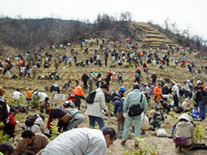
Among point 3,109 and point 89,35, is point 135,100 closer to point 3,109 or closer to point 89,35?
point 3,109

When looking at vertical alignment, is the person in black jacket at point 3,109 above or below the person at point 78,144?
below

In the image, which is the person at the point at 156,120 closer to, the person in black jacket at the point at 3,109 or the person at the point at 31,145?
the person at the point at 31,145

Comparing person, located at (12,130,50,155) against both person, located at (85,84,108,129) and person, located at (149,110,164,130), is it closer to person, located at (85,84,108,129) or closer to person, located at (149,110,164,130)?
person, located at (85,84,108,129)

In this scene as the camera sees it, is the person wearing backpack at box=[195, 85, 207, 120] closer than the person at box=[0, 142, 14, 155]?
No

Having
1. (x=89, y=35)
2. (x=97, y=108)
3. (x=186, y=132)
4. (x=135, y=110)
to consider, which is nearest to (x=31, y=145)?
(x=97, y=108)

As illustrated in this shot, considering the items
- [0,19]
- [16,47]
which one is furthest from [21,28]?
[16,47]

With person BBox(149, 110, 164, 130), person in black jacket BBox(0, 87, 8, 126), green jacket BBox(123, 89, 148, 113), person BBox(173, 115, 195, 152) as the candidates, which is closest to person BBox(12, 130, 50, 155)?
person in black jacket BBox(0, 87, 8, 126)

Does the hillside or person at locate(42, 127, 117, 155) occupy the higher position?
the hillside

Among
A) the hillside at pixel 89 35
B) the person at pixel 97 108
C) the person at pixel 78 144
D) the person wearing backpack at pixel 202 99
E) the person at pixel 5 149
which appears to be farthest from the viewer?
the hillside at pixel 89 35

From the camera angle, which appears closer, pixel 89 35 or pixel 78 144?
pixel 78 144

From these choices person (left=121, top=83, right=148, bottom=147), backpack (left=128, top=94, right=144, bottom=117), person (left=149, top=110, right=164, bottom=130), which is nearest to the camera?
backpack (left=128, top=94, right=144, bottom=117)

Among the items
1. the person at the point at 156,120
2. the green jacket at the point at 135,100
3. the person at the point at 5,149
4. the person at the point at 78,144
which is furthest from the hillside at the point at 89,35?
the person at the point at 78,144

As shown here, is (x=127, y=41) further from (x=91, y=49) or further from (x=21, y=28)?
(x=21, y=28)

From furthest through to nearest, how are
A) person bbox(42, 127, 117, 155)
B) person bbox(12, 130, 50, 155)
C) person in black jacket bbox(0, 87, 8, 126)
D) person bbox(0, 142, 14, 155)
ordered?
person in black jacket bbox(0, 87, 8, 126)
person bbox(12, 130, 50, 155)
person bbox(0, 142, 14, 155)
person bbox(42, 127, 117, 155)
